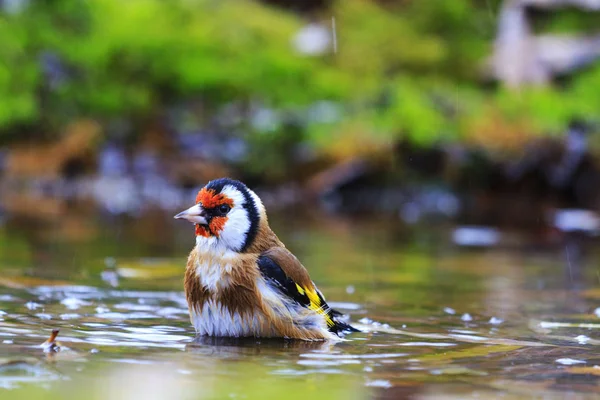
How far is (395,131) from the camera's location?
16.1 meters

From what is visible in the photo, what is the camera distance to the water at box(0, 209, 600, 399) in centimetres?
417

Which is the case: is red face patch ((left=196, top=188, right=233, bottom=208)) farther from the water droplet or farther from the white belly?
the water droplet

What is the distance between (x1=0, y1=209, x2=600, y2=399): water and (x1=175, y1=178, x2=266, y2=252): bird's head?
501mm

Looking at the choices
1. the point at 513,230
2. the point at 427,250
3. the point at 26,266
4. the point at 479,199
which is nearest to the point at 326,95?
the point at 479,199

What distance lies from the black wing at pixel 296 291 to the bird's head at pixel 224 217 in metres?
0.15

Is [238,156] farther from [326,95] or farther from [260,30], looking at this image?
[260,30]

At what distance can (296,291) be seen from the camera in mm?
5512

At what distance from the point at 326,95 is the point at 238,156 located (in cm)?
240

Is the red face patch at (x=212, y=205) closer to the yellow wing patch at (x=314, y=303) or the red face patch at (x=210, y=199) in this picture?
the red face patch at (x=210, y=199)

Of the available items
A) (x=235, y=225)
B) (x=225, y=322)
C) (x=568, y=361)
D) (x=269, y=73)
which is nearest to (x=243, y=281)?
(x=225, y=322)

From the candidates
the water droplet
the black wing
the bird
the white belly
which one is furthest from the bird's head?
the water droplet

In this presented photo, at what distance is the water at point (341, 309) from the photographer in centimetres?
417

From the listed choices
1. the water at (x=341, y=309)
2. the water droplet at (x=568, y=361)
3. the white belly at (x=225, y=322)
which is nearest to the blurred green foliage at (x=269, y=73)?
the water at (x=341, y=309)

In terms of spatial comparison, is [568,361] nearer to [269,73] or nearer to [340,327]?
[340,327]
